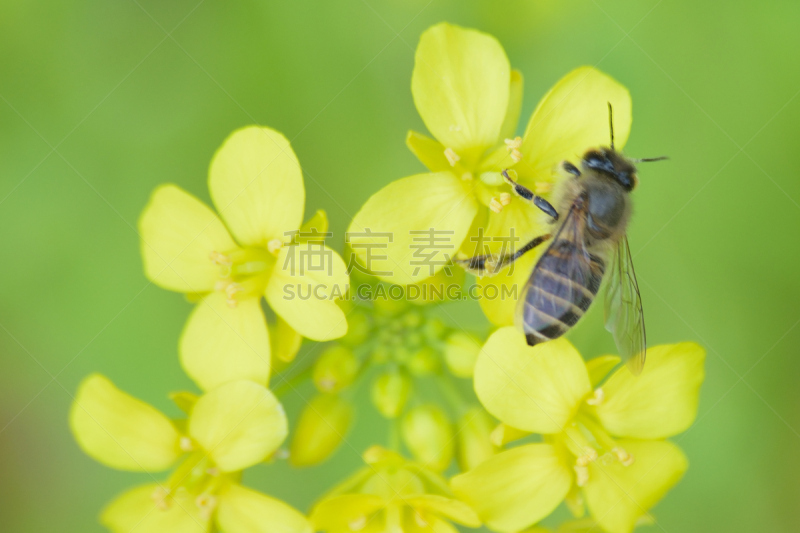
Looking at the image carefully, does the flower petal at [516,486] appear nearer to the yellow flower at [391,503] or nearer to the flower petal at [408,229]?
the yellow flower at [391,503]

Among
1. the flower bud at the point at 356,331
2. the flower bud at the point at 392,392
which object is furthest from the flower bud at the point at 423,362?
the flower bud at the point at 356,331

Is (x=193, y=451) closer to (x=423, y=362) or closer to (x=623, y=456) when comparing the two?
(x=423, y=362)

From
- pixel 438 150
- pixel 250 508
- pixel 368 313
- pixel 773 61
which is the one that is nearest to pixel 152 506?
pixel 250 508

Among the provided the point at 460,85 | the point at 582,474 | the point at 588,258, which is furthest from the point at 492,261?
the point at 582,474

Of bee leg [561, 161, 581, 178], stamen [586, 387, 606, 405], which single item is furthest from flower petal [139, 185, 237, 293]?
stamen [586, 387, 606, 405]

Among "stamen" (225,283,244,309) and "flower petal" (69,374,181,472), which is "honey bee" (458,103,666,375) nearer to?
"stamen" (225,283,244,309)
